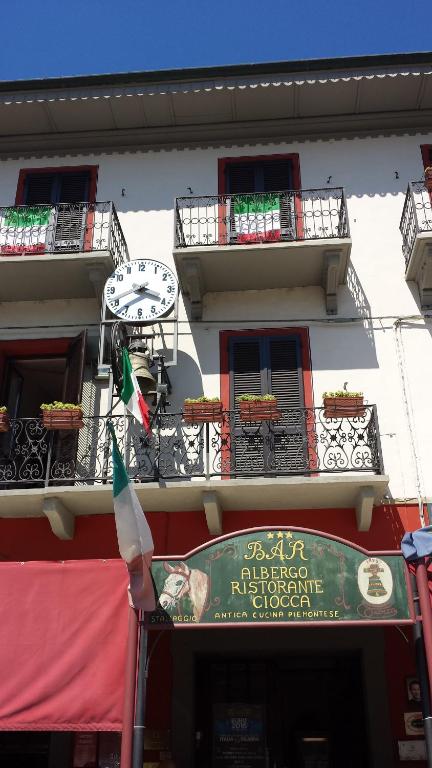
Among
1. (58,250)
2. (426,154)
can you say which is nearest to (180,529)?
(58,250)

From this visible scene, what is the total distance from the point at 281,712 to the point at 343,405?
14.4 ft

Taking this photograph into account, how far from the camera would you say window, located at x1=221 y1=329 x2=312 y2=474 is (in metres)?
9.66

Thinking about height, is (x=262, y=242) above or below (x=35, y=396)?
above

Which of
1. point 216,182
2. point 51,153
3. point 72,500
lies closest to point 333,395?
point 72,500

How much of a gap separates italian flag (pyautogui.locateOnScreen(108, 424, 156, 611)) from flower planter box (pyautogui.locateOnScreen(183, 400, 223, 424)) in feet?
7.27

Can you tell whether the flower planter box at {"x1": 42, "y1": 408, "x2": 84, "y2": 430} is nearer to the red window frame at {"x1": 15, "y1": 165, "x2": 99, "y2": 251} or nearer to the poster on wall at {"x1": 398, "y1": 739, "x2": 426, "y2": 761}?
the red window frame at {"x1": 15, "y1": 165, "x2": 99, "y2": 251}

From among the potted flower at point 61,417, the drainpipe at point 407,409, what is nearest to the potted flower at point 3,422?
the potted flower at point 61,417

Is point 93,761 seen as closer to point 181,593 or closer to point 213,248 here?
point 181,593

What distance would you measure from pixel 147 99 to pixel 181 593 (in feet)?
29.7

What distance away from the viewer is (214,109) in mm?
12562

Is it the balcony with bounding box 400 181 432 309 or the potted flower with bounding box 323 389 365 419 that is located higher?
the balcony with bounding box 400 181 432 309

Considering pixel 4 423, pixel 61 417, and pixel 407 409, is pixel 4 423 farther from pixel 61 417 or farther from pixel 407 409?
pixel 407 409

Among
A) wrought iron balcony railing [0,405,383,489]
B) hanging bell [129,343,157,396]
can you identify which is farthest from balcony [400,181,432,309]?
hanging bell [129,343,157,396]

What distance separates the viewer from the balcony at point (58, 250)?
10812 mm
